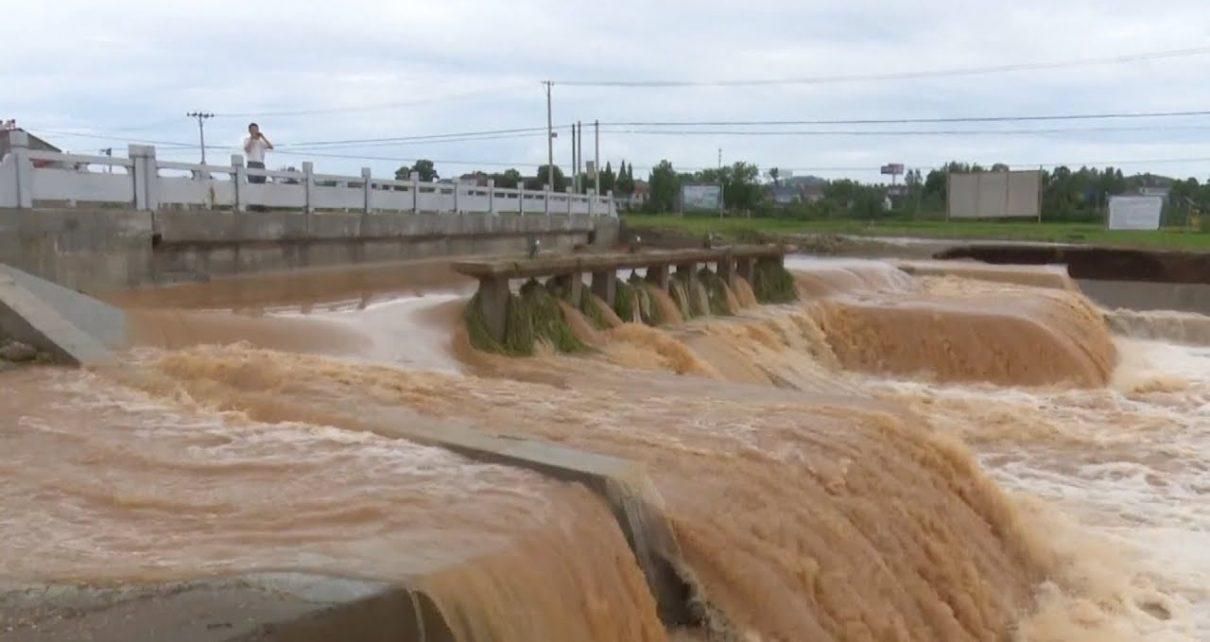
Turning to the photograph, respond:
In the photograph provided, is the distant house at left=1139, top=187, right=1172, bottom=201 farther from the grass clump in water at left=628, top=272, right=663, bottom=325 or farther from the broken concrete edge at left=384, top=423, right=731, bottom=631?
the broken concrete edge at left=384, top=423, right=731, bottom=631

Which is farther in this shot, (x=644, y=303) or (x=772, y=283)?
(x=772, y=283)

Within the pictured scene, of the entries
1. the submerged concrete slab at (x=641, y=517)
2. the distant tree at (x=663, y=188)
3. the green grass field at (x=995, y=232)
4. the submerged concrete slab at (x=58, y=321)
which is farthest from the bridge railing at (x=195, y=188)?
the distant tree at (x=663, y=188)

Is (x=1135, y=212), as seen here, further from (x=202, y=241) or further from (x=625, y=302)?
(x=202, y=241)

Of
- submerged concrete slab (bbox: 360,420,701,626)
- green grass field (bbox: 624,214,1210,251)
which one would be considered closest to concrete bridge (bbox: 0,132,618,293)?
submerged concrete slab (bbox: 360,420,701,626)

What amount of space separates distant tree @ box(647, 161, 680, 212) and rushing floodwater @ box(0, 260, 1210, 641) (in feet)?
154

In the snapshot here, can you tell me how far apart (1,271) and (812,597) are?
7047 millimetres

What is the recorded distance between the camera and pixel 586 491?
4859 millimetres

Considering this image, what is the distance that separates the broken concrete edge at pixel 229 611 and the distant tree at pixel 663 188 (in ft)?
178

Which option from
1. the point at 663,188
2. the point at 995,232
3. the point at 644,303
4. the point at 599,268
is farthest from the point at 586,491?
the point at 663,188

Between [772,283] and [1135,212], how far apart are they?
23220 mm

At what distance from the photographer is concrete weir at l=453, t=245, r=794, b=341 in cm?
1083

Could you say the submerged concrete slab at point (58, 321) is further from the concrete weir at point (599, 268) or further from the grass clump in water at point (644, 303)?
the grass clump in water at point (644, 303)

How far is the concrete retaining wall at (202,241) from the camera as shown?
11602mm

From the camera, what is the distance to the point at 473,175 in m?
50.8
